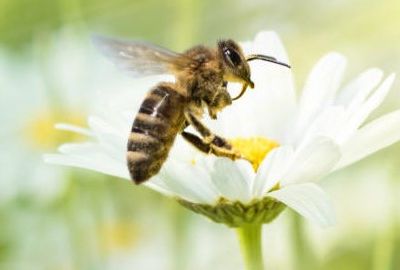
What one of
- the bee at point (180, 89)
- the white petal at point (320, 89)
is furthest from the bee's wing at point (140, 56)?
the white petal at point (320, 89)

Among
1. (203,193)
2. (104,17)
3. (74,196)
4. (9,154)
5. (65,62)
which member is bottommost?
(203,193)

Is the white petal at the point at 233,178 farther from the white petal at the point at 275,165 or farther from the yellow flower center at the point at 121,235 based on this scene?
the yellow flower center at the point at 121,235

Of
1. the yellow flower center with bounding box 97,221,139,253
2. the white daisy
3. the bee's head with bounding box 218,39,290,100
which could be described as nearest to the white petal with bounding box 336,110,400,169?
the white daisy

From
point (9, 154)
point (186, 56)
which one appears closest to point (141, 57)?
point (186, 56)

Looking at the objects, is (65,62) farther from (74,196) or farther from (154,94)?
(154,94)

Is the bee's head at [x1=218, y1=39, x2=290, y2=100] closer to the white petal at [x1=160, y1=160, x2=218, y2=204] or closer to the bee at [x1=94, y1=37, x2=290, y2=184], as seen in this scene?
the bee at [x1=94, y1=37, x2=290, y2=184]

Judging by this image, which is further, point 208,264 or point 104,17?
point 104,17

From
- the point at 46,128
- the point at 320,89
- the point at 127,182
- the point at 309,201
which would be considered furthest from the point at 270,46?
the point at 46,128
